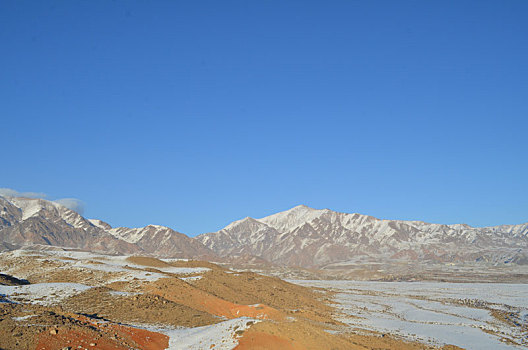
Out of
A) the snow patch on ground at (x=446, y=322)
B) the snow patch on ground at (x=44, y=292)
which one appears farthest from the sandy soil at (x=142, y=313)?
the snow patch on ground at (x=446, y=322)

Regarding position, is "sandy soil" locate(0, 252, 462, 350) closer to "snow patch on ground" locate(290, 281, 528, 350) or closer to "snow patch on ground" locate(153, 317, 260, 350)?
"snow patch on ground" locate(153, 317, 260, 350)

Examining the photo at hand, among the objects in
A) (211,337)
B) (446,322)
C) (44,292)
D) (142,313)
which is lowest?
(446,322)

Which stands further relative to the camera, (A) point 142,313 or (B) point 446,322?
(B) point 446,322

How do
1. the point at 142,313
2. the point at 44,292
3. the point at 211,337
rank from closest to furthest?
the point at 211,337
the point at 142,313
the point at 44,292

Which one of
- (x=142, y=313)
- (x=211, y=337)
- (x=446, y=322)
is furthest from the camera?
(x=446, y=322)

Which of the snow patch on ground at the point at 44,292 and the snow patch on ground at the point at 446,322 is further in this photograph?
the snow patch on ground at the point at 446,322

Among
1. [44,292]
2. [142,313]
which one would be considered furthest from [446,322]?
[44,292]

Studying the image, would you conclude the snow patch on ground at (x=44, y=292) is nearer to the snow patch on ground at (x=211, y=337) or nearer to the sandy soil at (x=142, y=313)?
the sandy soil at (x=142, y=313)

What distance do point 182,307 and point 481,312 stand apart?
141 ft

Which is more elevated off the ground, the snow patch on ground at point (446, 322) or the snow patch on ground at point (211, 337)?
the snow patch on ground at point (211, 337)

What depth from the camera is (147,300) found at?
3011 centimetres

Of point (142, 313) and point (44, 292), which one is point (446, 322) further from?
point (44, 292)

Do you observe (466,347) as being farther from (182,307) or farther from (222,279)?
(222,279)

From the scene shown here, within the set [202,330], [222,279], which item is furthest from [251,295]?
[202,330]
